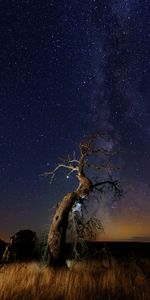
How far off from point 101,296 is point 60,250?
6.50 m

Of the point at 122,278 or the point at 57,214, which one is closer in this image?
the point at 122,278

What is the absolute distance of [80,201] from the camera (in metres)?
14.7

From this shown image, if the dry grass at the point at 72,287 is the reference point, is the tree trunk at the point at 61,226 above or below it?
above

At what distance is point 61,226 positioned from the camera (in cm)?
1410

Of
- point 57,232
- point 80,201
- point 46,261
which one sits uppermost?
point 80,201

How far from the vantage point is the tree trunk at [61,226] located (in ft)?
45.3

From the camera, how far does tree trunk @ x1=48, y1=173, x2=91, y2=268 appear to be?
13.8 m

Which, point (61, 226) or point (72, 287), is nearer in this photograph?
point (72, 287)

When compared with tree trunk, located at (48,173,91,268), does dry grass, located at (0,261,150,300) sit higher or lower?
lower

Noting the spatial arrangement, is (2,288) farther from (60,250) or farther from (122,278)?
(60,250)

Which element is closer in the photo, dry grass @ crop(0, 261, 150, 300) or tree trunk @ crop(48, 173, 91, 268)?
dry grass @ crop(0, 261, 150, 300)

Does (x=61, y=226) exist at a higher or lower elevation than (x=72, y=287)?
higher

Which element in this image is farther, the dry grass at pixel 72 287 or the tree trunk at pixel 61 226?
the tree trunk at pixel 61 226

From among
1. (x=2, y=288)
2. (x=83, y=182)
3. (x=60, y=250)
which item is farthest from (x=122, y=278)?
(x=83, y=182)
